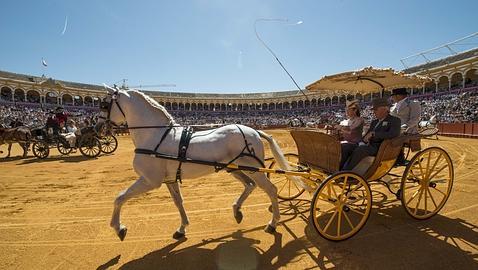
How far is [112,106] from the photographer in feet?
13.6

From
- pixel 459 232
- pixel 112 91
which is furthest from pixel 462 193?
pixel 112 91

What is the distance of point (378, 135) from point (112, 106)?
4.08m

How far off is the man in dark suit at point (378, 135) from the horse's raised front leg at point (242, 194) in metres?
1.54

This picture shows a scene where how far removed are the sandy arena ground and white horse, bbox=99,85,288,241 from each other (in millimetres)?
404

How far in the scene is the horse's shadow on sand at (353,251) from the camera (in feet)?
10.9

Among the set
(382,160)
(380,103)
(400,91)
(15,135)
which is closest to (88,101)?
(15,135)

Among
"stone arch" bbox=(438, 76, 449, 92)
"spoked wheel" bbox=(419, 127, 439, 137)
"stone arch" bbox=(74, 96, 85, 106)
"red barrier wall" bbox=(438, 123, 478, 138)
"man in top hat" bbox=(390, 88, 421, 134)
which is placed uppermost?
"stone arch" bbox=(438, 76, 449, 92)

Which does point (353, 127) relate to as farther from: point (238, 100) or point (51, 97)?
point (238, 100)

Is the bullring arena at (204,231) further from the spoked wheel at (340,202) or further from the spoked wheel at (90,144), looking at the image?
the spoked wheel at (90,144)

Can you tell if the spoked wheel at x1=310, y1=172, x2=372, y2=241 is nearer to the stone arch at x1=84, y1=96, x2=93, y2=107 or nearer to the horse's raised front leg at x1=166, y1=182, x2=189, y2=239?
the horse's raised front leg at x1=166, y1=182, x2=189, y2=239

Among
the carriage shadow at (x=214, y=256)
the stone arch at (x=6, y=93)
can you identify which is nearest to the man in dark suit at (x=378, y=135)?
the carriage shadow at (x=214, y=256)

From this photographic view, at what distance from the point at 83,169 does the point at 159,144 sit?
739 centimetres

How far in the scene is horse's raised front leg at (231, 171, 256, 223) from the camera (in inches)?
177

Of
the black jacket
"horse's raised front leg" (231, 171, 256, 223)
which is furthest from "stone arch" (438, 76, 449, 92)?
"horse's raised front leg" (231, 171, 256, 223)
